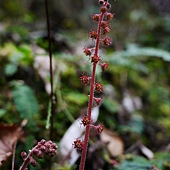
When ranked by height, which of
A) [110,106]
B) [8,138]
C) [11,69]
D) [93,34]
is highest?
[93,34]

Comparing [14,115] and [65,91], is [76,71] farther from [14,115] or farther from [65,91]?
A: [14,115]

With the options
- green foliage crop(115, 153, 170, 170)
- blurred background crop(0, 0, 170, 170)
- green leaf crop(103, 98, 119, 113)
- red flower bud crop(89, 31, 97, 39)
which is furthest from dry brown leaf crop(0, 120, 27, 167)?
green leaf crop(103, 98, 119, 113)

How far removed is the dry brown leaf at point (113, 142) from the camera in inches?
72.6

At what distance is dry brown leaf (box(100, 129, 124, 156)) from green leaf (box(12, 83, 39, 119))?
1.53 ft

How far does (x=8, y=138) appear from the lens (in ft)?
4.87

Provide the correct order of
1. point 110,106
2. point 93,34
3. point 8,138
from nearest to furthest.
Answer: point 93,34, point 8,138, point 110,106

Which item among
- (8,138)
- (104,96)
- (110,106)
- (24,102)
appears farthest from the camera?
(104,96)

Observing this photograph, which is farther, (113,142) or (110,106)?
(110,106)

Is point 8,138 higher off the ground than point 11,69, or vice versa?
point 11,69

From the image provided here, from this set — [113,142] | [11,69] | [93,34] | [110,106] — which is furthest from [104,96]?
[93,34]

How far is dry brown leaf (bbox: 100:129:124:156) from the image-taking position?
72.6 inches

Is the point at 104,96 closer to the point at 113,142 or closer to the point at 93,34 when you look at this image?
the point at 113,142

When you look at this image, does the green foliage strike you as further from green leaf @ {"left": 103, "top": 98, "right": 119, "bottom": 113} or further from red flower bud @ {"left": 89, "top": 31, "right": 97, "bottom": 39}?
red flower bud @ {"left": 89, "top": 31, "right": 97, "bottom": 39}

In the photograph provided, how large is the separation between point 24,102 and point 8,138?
0.30 m
